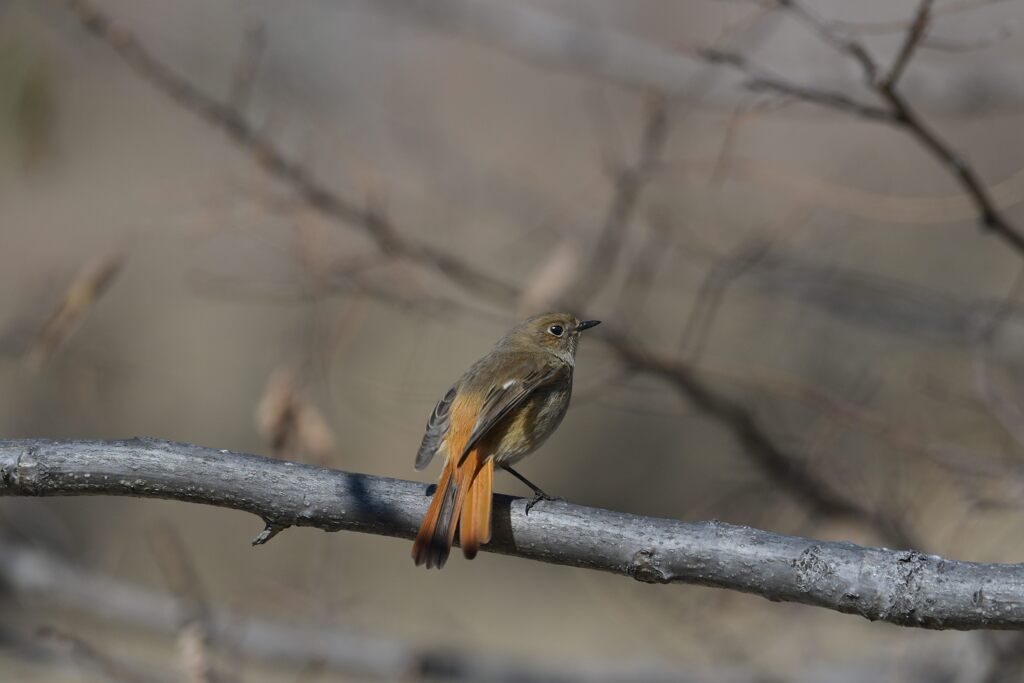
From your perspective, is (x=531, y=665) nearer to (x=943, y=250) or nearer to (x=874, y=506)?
(x=874, y=506)

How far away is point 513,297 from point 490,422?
0.82 m

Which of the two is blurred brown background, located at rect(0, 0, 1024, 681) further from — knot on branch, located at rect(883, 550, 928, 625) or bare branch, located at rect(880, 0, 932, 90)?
knot on branch, located at rect(883, 550, 928, 625)

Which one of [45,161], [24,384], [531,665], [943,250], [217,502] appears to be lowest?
[531,665]

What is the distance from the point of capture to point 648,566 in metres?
2.13

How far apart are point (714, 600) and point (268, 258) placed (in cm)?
400

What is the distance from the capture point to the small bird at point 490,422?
92.9 inches

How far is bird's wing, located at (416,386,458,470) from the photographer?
10.2 ft

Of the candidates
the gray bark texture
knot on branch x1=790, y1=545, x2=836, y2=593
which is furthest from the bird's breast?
knot on branch x1=790, y1=545, x2=836, y2=593

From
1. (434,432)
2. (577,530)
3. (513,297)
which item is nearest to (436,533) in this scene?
(577,530)

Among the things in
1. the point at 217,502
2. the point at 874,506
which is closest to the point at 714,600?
the point at 874,506

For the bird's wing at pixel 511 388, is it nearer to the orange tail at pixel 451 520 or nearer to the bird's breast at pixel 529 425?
the bird's breast at pixel 529 425

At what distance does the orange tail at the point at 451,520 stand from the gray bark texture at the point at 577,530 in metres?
0.06

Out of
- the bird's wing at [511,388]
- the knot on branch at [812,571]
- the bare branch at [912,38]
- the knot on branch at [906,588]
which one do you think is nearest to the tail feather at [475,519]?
the bird's wing at [511,388]

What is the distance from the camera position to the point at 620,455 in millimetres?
7945
